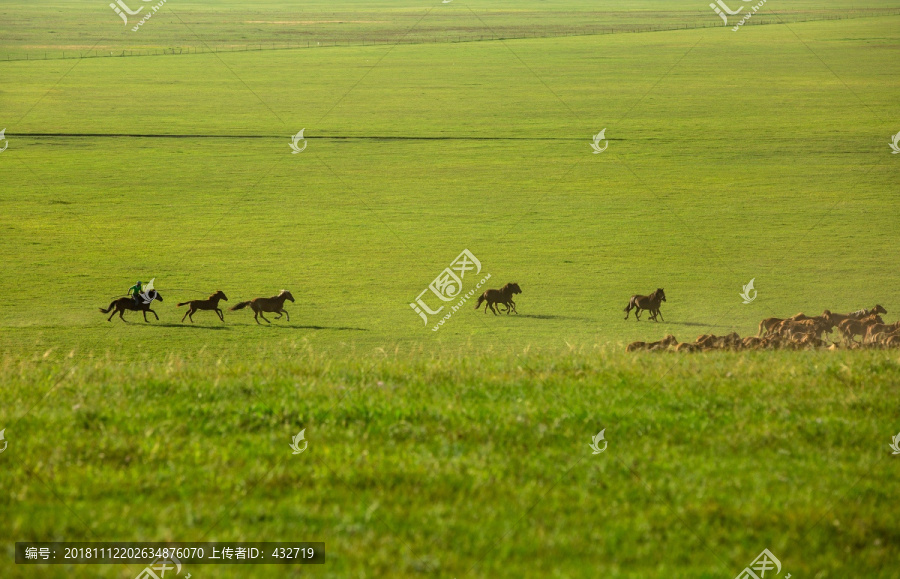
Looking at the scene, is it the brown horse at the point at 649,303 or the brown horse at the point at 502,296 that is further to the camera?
the brown horse at the point at 502,296

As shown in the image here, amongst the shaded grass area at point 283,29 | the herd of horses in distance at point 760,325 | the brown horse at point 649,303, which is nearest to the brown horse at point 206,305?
the herd of horses in distance at point 760,325

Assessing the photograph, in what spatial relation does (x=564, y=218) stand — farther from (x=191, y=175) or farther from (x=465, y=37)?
(x=465, y=37)

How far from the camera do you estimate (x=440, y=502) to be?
6.84 m

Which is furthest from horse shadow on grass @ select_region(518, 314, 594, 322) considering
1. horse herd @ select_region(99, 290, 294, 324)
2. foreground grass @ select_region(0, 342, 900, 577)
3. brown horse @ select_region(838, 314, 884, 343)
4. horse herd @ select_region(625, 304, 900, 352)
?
foreground grass @ select_region(0, 342, 900, 577)

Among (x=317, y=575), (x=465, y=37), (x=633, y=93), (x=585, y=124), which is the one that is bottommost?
(x=317, y=575)

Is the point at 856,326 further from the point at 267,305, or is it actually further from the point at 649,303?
the point at 267,305

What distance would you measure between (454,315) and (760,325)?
11.0m

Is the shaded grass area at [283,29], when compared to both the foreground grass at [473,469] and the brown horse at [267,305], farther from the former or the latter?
the foreground grass at [473,469]

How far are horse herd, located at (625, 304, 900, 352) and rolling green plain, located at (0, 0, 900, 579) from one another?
249 cm

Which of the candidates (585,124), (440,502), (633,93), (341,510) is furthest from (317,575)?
(633,93)

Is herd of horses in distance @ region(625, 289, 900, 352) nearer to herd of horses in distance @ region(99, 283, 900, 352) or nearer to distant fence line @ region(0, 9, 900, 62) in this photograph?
herd of horses in distance @ region(99, 283, 900, 352)

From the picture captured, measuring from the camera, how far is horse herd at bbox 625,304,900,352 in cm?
1641

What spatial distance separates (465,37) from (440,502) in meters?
150

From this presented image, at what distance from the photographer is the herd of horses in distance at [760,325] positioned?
16.8 m
